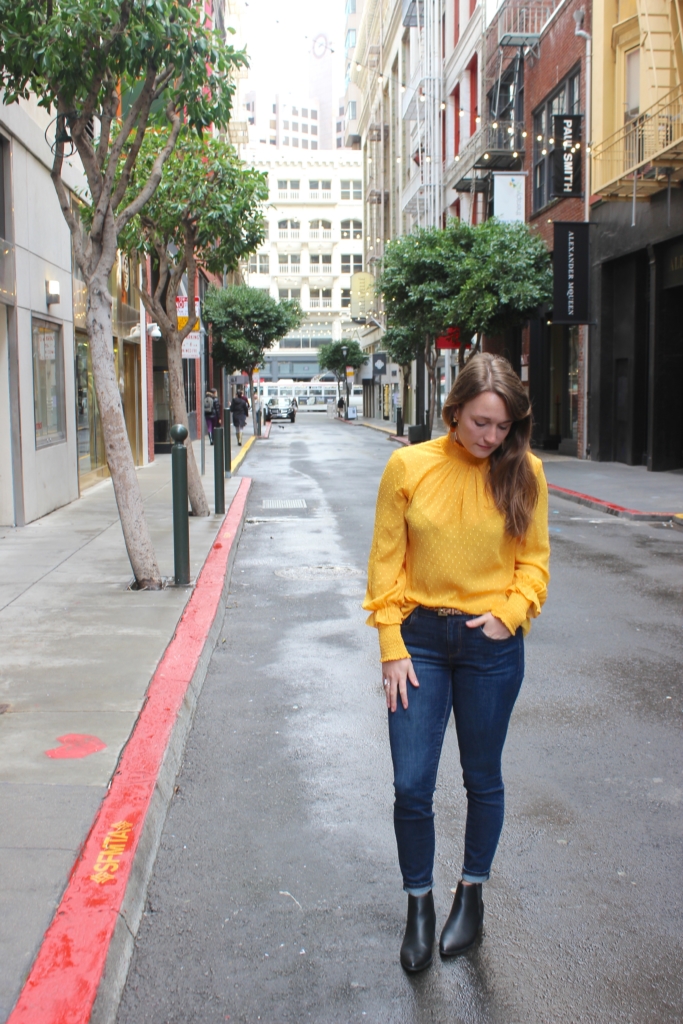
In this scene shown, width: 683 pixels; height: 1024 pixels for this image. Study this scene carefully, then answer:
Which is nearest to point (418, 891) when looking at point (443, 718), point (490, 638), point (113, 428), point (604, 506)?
point (443, 718)

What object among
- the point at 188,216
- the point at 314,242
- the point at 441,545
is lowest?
the point at 441,545

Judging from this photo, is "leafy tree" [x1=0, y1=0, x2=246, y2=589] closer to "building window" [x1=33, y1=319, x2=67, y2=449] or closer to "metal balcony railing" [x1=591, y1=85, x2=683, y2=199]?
"building window" [x1=33, y1=319, x2=67, y2=449]

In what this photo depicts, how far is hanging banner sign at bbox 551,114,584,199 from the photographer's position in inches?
870

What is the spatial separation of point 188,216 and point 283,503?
496 cm

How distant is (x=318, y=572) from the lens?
9828mm

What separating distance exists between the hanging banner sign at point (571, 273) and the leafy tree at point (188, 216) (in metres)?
10.2

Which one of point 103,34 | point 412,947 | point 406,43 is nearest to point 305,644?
point 412,947

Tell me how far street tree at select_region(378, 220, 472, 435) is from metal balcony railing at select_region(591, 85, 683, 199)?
5344mm

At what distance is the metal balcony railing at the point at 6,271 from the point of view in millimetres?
11227

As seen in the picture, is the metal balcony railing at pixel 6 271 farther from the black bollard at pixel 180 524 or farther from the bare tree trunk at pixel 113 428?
the black bollard at pixel 180 524

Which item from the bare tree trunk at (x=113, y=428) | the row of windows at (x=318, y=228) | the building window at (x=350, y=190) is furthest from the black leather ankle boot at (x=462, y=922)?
the building window at (x=350, y=190)

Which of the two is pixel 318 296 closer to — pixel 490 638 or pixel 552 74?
pixel 552 74

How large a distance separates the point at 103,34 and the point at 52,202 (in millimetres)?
6416

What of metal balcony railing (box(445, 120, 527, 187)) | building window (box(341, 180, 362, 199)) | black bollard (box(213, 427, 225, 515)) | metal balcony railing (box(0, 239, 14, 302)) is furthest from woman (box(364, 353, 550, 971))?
building window (box(341, 180, 362, 199))
